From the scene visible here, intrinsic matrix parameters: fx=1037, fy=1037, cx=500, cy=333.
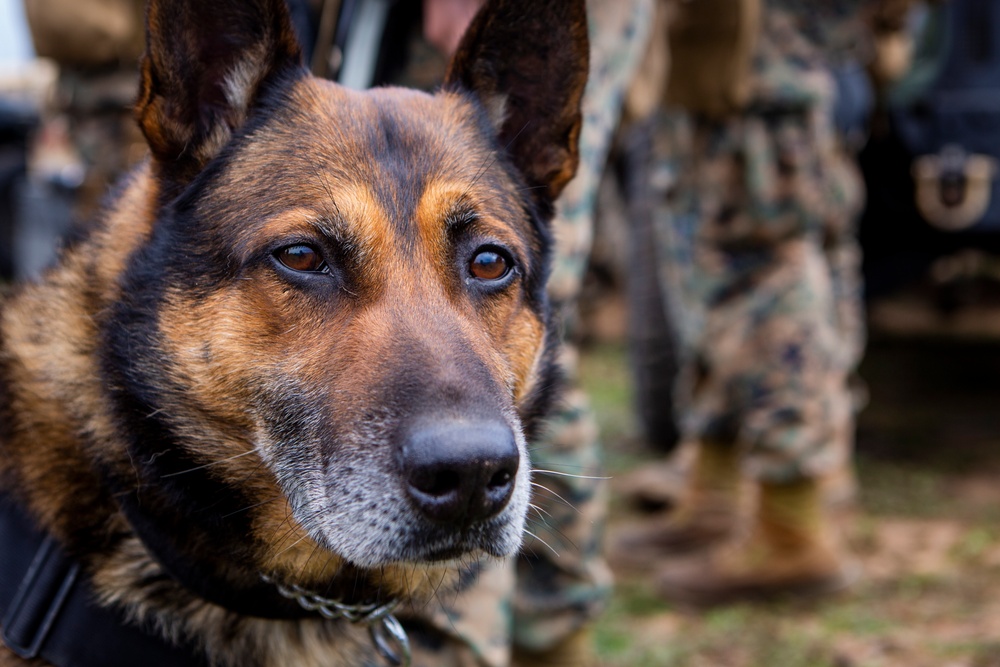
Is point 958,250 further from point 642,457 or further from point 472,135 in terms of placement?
point 472,135

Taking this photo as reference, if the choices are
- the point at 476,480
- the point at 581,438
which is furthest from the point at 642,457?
the point at 476,480

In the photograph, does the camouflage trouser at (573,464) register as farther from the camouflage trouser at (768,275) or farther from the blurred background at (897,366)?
the camouflage trouser at (768,275)

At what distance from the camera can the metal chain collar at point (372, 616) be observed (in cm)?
198

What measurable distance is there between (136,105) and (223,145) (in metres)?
0.18

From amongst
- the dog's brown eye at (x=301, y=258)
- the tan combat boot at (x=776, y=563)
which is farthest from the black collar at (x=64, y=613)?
the tan combat boot at (x=776, y=563)

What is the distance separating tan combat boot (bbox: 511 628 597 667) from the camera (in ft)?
9.70

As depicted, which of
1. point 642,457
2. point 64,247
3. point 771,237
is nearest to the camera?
point 64,247

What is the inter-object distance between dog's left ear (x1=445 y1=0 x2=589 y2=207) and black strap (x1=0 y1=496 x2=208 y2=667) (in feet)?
4.03

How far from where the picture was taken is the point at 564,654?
2963 mm

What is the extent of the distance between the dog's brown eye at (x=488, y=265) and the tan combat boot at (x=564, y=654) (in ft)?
4.25

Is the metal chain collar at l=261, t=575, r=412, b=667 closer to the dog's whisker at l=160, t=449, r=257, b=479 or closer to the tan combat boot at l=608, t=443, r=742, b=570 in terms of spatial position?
the dog's whisker at l=160, t=449, r=257, b=479

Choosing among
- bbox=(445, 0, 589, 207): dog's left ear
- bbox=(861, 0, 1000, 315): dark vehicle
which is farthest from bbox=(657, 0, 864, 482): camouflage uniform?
bbox=(445, 0, 589, 207): dog's left ear

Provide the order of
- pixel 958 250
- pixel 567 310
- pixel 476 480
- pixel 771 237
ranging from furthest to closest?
1. pixel 958 250
2. pixel 771 237
3. pixel 567 310
4. pixel 476 480

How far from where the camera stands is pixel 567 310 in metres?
2.72
